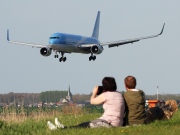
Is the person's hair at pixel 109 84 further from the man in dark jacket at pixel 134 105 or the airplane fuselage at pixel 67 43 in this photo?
the airplane fuselage at pixel 67 43

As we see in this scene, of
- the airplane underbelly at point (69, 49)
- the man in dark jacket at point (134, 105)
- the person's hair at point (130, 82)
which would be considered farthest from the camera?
the airplane underbelly at point (69, 49)

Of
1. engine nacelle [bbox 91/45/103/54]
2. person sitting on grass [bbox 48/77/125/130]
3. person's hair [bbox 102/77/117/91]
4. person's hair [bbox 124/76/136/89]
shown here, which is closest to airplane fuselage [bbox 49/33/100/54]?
engine nacelle [bbox 91/45/103/54]

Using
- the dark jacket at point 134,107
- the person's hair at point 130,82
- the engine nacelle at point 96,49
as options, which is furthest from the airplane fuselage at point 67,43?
the person's hair at point 130,82

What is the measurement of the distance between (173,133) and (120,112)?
1418 millimetres

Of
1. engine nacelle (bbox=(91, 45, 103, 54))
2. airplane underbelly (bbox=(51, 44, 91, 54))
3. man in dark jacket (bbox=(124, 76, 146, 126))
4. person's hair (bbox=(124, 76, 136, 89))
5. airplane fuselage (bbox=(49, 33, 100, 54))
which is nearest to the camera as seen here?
person's hair (bbox=(124, 76, 136, 89))

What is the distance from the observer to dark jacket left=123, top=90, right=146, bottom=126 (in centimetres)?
1422

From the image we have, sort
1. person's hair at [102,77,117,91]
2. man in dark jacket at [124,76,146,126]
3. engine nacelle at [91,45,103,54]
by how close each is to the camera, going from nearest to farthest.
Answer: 1. person's hair at [102,77,117,91]
2. man in dark jacket at [124,76,146,126]
3. engine nacelle at [91,45,103,54]

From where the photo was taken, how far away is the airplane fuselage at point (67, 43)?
64938mm

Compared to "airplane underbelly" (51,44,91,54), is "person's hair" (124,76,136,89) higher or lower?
lower

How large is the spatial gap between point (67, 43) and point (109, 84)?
52874 mm

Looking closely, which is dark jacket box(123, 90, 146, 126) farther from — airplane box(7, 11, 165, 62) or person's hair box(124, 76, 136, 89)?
airplane box(7, 11, 165, 62)

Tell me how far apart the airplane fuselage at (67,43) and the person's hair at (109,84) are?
2010 inches

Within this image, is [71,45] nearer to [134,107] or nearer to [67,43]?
[67,43]

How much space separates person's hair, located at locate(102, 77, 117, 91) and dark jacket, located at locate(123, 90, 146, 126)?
0.64 m
